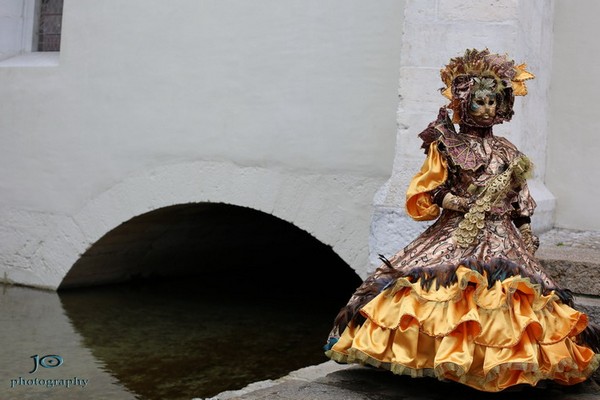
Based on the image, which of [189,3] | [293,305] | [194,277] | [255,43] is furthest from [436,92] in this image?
[194,277]

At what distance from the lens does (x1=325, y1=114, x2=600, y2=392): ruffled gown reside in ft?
8.50

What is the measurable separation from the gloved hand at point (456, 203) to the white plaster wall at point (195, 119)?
6.51 ft

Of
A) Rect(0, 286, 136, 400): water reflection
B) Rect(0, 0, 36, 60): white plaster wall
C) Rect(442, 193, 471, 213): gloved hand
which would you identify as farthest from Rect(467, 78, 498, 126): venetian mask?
Rect(0, 0, 36, 60): white plaster wall

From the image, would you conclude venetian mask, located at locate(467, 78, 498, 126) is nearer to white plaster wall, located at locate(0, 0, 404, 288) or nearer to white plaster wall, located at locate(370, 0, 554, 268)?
white plaster wall, located at locate(370, 0, 554, 268)

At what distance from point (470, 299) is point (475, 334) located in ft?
0.43

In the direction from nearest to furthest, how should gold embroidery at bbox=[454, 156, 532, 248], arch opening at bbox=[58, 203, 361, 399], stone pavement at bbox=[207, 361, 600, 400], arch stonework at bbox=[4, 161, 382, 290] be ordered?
stone pavement at bbox=[207, 361, 600, 400]
gold embroidery at bbox=[454, 156, 532, 248]
arch opening at bbox=[58, 203, 361, 399]
arch stonework at bbox=[4, 161, 382, 290]

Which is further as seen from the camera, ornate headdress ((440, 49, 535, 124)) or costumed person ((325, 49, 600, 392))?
ornate headdress ((440, 49, 535, 124))

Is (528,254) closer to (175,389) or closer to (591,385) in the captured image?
(591,385)

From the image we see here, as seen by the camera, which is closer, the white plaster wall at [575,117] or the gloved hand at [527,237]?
the gloved hand at [527,237]

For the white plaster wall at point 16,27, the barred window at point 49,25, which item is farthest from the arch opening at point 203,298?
the white plaster wall at point 16,27

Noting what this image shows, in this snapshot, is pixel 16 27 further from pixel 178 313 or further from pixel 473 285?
pixel 473 285

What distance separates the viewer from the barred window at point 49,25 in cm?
706

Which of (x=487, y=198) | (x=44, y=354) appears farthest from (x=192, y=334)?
(x=487, y=198)

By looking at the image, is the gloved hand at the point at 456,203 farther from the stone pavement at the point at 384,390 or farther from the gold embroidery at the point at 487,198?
the stone pavement at the point at 384,390
